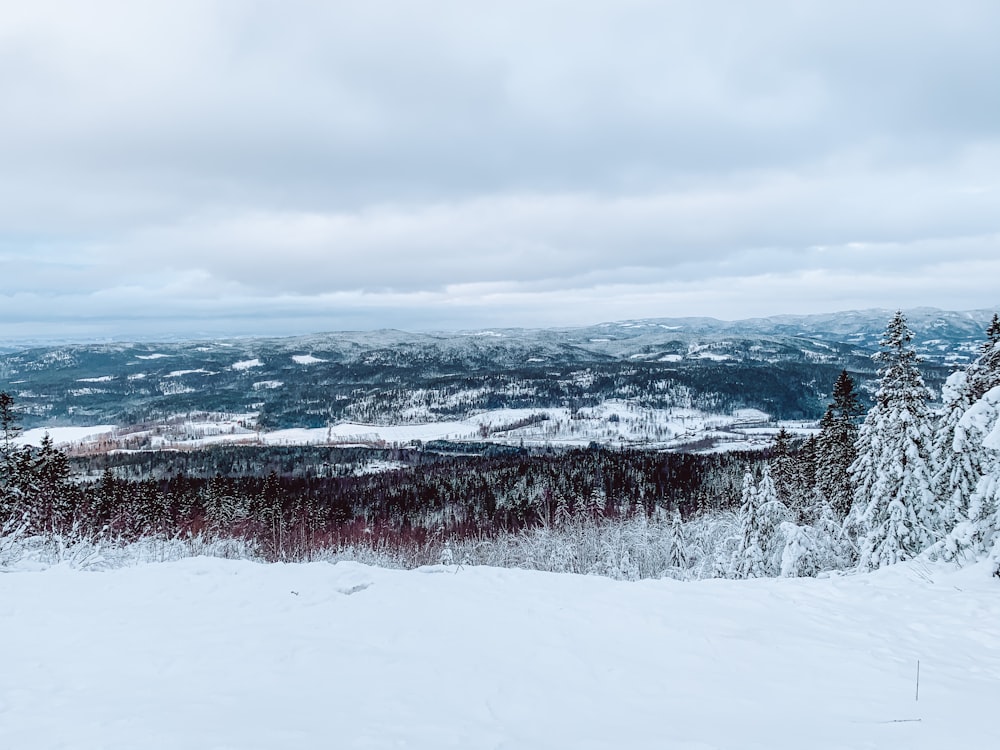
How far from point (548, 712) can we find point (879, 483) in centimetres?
2053

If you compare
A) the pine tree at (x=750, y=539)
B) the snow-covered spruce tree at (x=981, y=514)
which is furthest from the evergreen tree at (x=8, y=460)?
the snow-covered spruce tree at (x=981, y=514)

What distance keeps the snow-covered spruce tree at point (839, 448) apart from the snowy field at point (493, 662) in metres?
19.1

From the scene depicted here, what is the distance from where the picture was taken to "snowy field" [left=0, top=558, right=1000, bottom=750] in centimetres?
592

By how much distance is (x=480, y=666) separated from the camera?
7.93 meters

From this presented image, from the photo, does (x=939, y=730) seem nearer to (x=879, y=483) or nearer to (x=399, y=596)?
(x=399, y=596)

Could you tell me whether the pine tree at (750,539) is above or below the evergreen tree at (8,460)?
below

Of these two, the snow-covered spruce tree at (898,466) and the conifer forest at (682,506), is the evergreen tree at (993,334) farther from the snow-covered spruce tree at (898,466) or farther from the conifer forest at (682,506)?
the snow-covered spruce tree at (898,466)

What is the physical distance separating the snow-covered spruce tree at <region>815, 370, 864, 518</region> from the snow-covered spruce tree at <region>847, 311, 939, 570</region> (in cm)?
818

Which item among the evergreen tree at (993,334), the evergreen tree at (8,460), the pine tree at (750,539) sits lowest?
the pine tree at (750,539)

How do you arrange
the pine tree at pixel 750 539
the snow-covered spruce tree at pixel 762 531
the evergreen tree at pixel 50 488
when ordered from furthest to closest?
the evergreen tree at pixel 50 488 < the pine tree at pixel 750 539 < the snow-covered spruce tree at pixel 762 531

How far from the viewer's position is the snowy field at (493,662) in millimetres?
5918

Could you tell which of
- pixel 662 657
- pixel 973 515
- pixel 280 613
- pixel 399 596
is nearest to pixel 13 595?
pixel 280 613

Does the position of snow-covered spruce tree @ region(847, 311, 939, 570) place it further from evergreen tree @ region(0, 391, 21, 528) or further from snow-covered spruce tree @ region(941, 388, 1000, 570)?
evergreen tree @ region(0, 391, 21, 528)

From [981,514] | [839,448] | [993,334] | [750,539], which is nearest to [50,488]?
[750,539]
